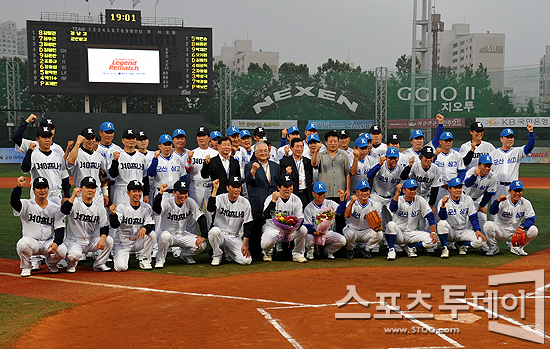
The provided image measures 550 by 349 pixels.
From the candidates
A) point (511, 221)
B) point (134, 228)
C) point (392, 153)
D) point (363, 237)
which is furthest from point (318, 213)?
point (511, 221)

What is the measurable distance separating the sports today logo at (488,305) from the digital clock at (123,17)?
70.7 feet

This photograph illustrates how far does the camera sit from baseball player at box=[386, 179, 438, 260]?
884 cm

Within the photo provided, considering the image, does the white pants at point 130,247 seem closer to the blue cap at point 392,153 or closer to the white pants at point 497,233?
the blue cap at point 392,153

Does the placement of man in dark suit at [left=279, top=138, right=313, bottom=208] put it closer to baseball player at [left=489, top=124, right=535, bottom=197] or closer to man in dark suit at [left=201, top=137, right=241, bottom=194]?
man in dark suit at [left=201, top=137, right=241, bottom=194]

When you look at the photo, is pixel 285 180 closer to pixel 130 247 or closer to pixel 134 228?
pixel 134 228

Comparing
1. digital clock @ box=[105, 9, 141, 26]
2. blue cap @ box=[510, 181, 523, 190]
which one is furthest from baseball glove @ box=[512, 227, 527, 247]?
digital clock @ box=[105, 9, 141, 26]

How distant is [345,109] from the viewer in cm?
3356

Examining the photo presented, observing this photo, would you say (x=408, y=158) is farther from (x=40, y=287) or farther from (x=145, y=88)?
(x=145, y=88)

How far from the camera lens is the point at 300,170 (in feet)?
30.2

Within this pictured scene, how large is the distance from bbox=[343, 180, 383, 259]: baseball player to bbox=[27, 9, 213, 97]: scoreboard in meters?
17.6

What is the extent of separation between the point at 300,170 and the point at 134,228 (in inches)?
123

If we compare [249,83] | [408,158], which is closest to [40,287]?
[408,158]

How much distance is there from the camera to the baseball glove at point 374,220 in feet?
28.2

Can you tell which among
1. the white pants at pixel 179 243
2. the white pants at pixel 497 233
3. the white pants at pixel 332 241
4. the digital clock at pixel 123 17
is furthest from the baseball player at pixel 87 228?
the digital clock at pixel 123 17
